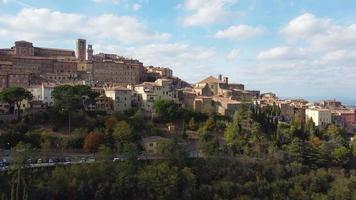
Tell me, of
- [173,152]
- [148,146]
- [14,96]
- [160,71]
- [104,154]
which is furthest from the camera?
[160,71]

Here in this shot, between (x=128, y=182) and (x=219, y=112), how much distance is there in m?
24.5

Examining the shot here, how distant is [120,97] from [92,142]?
1350 cm

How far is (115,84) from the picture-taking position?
55719 mm

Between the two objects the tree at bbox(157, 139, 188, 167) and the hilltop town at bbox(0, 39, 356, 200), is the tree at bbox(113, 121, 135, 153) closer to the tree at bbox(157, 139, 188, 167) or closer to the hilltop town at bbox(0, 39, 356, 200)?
the hilltop town at bbox(0, 39, 356, 200)

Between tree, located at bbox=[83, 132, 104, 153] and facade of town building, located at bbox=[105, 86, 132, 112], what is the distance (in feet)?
38.9

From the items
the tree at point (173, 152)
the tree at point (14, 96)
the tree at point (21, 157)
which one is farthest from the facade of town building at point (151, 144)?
the tree at point (14, 96)

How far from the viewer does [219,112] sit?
52844 mm

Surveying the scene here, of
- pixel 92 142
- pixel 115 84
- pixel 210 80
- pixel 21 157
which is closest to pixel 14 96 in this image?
pixel 92 142

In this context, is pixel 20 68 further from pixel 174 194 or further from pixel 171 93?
pixel 174 194

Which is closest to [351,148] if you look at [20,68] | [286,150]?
[286,150]

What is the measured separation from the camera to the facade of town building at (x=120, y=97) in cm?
4712

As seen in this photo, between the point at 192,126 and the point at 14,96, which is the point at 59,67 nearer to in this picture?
the point at 14,96

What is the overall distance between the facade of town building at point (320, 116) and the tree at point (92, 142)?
33384 mm

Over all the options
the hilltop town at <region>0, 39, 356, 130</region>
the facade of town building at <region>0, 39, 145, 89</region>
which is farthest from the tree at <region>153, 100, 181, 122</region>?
the facade of town building at <region>0, 39, 145, 89</region>
